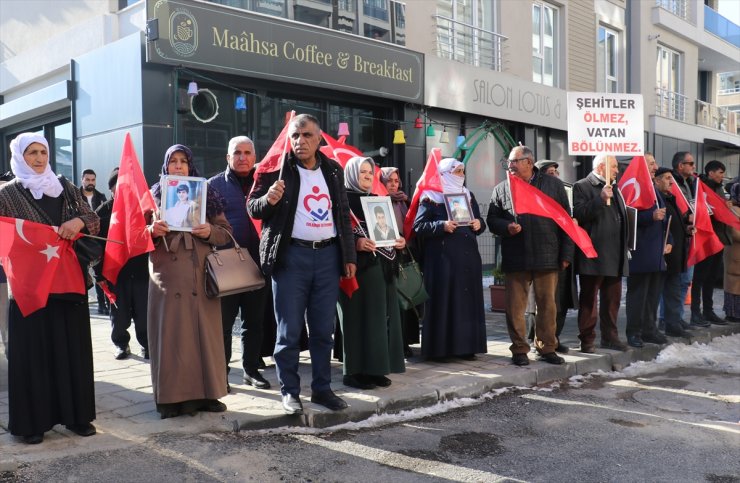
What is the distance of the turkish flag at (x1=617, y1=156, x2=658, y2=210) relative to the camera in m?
8.05

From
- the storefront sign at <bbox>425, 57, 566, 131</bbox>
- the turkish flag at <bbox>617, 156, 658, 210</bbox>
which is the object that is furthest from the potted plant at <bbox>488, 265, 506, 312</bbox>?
the storefront sign at <bbox>425, 57, 566, 131</bbox>

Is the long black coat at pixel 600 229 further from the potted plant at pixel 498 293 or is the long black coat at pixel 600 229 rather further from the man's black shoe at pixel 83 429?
the man's black shoe at pixel 83 429

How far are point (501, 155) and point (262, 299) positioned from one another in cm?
1169

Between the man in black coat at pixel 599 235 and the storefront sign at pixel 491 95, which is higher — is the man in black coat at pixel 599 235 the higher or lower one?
the lower one

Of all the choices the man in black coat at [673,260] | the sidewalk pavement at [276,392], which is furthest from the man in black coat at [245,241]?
the man in black coat at [673,260]

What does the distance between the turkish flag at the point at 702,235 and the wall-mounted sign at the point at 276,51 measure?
20.0 feet

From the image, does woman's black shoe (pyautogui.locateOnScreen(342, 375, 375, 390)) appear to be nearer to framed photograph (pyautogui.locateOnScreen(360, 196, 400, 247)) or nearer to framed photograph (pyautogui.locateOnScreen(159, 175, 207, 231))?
framed photograph (pyautogui.locateOnScreen(360, 196, 400, 247))

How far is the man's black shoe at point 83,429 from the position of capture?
4473 mm

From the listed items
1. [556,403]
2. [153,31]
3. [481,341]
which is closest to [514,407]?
[556,403]

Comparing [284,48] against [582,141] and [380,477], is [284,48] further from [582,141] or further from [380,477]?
[380,477]

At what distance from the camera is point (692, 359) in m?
7.65

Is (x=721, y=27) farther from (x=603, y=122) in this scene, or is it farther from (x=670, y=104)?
(x=603, y=122)

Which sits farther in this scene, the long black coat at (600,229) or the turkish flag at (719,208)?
the turkish flag at (719,208)

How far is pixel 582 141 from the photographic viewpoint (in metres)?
8.52
